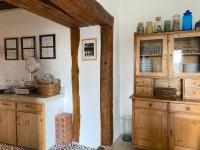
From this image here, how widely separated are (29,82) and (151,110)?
211 cm

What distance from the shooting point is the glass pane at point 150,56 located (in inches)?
101

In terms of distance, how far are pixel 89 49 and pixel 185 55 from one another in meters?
1.40

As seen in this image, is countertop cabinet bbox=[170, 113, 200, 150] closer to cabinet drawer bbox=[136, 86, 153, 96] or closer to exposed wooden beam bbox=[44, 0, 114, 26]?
cabinet drawer bbox=[136, 86, 153, 96]

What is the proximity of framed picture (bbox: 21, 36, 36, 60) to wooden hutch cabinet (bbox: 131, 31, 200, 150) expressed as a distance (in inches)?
74.2

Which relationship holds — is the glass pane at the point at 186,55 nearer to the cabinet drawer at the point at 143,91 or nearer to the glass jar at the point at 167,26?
the glass jar at the point at 167,26

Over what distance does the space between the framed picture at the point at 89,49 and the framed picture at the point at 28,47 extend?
106cm

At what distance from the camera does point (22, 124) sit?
2797mm

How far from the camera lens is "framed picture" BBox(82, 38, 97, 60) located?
276 centimetres

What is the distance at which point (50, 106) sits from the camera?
278 cm

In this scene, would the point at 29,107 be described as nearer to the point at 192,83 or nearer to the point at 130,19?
the point at 130,19

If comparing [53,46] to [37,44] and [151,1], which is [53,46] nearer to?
[37,44]

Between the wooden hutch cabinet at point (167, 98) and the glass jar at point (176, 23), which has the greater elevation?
the glass jar at point (176, 23)

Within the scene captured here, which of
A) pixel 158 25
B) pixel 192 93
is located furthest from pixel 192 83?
pixel 158 25

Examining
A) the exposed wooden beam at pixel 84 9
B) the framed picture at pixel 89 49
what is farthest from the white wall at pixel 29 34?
the exposed wooden beam at pixel 84 9
